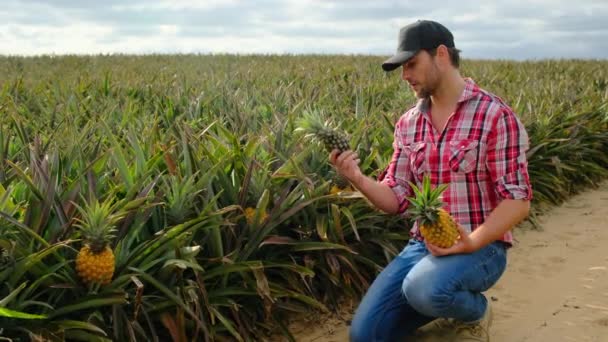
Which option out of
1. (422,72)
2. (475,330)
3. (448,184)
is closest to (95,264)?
(448,184)

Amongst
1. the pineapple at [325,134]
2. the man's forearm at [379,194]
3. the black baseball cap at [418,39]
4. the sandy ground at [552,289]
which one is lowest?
the sandy ground at [552,289]

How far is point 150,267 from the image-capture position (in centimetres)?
321

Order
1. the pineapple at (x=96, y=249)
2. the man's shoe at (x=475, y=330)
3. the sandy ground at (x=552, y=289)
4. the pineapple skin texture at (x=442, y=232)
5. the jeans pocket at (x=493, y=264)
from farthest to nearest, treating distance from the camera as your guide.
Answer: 1. the sandy ground at (x=552, y=289)
2. the man's shoe at (x=475, y=330)
3. the jeans pocket at (x=493, y=264)
4. the pineapple skin texture at (x=442, y=232)
5. the pineapple at (x=96, y=249)

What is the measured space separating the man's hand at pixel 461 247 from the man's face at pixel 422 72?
69cm

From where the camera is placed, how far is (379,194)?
358 cm

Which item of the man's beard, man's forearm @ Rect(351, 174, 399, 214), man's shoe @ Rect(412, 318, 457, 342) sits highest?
the man's beard

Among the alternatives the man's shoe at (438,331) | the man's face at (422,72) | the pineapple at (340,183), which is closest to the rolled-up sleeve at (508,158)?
the man's face at (422,72)

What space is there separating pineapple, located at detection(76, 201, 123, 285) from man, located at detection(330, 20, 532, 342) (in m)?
1.10

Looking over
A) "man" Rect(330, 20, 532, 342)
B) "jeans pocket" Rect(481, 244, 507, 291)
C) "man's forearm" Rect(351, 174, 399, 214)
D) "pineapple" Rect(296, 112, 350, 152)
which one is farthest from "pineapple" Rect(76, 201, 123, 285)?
"jeans pocket" Rect(481, 244, 507, 291)

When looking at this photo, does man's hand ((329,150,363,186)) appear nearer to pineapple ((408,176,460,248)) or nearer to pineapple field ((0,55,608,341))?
pineapple field ((0,55,608,341))

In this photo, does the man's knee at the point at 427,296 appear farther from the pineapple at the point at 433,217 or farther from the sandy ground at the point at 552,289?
the sandy ground at the point at 552,289

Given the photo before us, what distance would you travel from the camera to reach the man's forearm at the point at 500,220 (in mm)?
3258

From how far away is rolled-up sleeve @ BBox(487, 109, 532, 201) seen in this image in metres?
3.28

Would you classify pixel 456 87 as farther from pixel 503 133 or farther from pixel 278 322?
pixel 278 322
